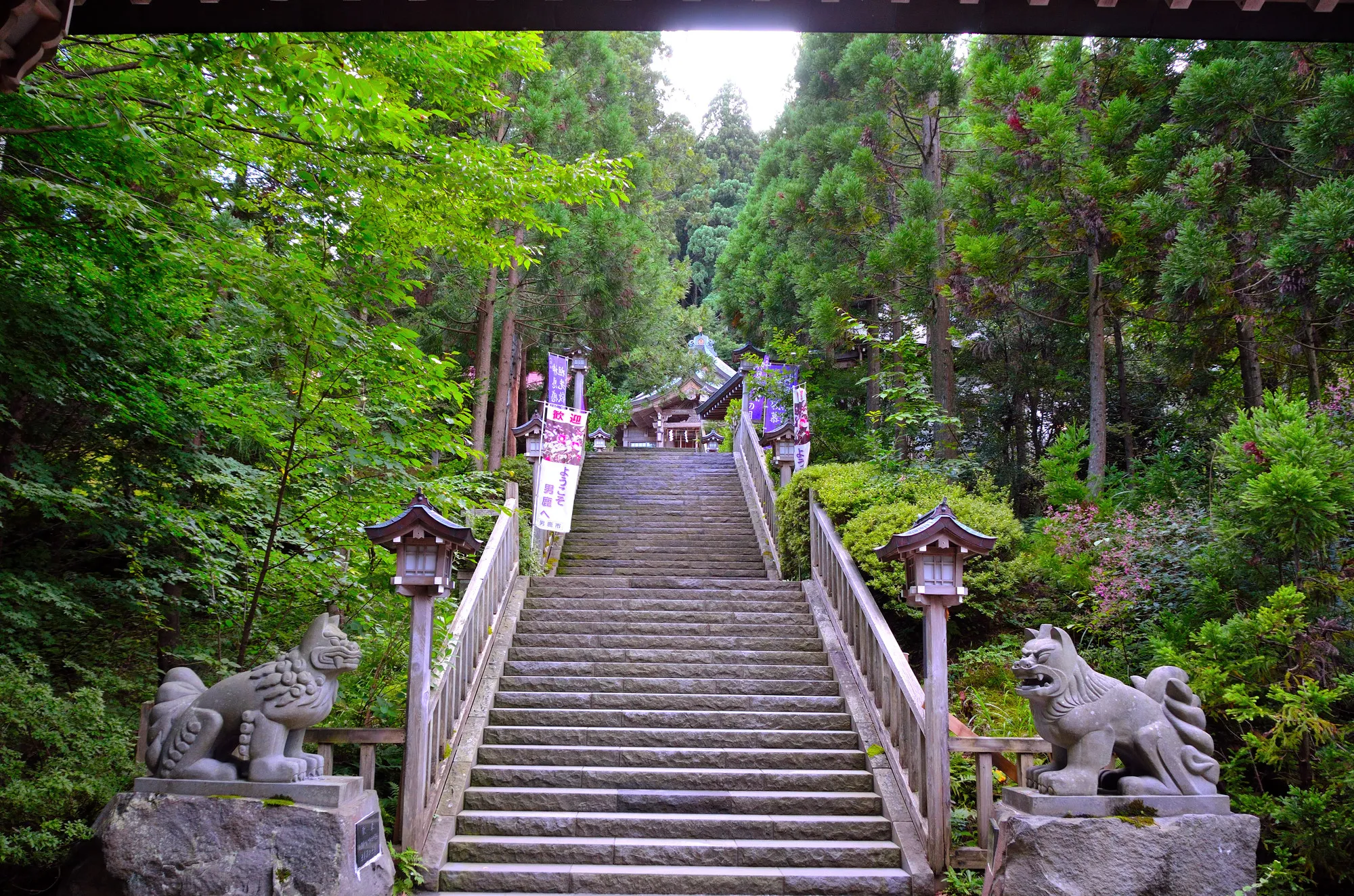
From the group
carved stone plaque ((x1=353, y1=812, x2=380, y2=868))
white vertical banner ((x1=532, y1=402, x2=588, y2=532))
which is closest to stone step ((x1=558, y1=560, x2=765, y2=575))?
white vertical banner ((x1=532, y1=402, x2=588, y2=532))

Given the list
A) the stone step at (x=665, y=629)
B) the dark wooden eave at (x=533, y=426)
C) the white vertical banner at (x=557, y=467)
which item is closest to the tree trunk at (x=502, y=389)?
the dark wooden eave at (x=533, y=426)

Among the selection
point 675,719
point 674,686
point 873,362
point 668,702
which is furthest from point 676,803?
Result: point 873,362

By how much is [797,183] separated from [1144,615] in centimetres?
951

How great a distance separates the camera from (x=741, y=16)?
310 cm

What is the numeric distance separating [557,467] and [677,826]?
561cm

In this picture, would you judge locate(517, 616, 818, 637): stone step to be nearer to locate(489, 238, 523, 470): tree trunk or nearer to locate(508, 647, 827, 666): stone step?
locate(508, 647, 827, 666): stone step

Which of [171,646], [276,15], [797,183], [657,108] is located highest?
[657,108]

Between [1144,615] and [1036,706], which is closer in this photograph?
[1036,706]

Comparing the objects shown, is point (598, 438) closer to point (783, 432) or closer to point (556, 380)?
point (556, 380)

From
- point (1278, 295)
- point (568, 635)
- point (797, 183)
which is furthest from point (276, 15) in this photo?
point (797, 183)

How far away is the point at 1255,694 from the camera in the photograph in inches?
206

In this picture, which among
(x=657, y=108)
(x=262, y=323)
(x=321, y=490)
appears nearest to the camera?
(x=262, y=323)

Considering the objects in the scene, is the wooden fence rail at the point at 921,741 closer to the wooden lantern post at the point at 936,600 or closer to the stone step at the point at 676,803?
the wooden lantern post at the point at 936,600

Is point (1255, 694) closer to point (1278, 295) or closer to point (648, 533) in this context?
point (1278, 295)
